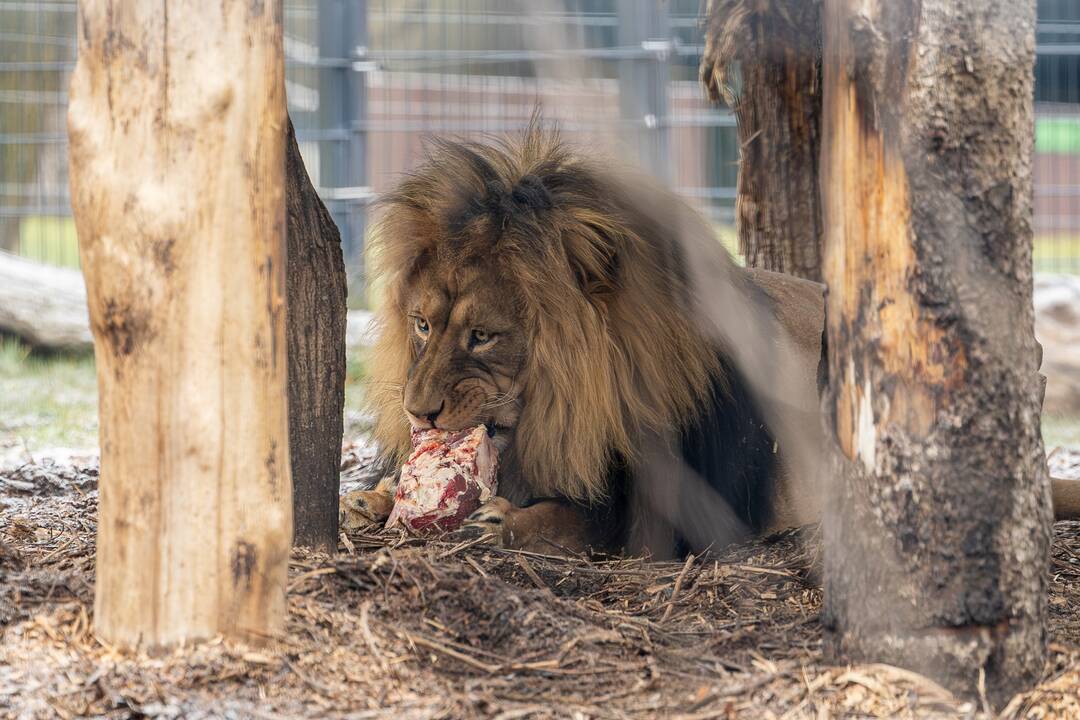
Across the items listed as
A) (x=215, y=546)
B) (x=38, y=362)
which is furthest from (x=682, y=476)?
(x=38, y=362)

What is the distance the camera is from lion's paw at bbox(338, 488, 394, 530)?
3871 millimetres

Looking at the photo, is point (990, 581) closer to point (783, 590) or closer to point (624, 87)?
point (783, 590)

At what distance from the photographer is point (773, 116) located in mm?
5172

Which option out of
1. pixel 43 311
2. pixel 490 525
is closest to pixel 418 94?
pixel 43 311

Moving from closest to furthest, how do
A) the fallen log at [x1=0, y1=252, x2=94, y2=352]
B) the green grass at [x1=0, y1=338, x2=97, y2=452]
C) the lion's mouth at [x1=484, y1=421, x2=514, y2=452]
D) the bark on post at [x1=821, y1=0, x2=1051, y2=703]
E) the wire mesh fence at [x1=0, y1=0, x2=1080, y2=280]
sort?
the bark on post at [x1=821, y1=0, x2=1051, y2=703] < the lion's mouth at [x1=484, y1=421, x2=514, y2=452] < the green grass at [x1=0, y1=338, x2=97, y2=452] < the fallen log at [x1=0, y1=252, x2=94, y2=352] < the wire mesh fence at [x1=0, y1=0, x2=1080, y2=280]

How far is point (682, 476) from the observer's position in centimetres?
379

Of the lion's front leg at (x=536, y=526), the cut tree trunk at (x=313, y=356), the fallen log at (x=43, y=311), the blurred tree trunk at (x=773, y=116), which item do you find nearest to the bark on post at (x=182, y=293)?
the cut tree trunk at (x=313, y=356)

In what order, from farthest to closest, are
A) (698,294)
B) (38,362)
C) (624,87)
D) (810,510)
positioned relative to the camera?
(624,87)
(38,362)
(810,510)
(698,294)

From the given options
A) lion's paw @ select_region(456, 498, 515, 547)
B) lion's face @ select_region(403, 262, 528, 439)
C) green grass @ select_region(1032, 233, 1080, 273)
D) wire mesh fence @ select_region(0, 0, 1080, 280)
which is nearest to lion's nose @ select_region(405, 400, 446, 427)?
lion's face @ select_region(403, 262, 528, 439)

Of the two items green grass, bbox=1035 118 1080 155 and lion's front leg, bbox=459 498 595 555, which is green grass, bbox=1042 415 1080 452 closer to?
lion's front leg, bbox=459 498 595 555

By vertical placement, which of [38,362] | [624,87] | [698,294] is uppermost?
[624,87]

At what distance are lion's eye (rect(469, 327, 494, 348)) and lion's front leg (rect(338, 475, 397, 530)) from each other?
2.13 feet

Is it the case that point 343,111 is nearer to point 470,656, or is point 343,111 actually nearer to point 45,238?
point 45,238

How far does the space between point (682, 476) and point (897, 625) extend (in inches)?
57.0
